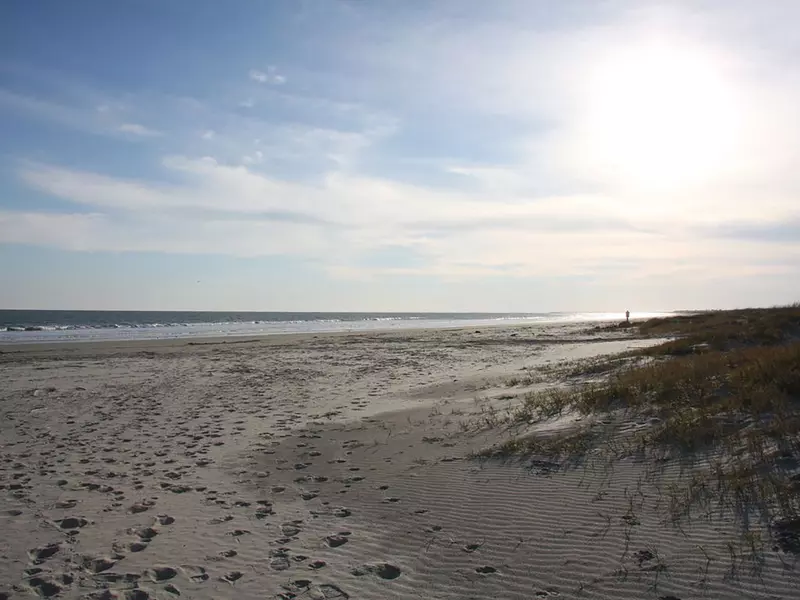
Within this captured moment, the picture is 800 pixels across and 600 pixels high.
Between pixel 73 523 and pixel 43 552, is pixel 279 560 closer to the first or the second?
pixel 43 552

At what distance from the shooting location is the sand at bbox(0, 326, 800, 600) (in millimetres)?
4734

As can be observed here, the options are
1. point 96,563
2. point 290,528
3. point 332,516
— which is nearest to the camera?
point 96,563

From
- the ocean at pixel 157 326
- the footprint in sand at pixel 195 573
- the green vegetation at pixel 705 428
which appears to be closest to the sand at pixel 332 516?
the footprint in sand at pixel 195 573

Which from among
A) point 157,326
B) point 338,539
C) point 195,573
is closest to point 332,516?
point 338,539

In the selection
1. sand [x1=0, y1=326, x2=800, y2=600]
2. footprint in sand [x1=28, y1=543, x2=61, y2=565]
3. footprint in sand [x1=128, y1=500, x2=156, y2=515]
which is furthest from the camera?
footprint in sand [x1=128, y1=500, x2=156, y2=515]

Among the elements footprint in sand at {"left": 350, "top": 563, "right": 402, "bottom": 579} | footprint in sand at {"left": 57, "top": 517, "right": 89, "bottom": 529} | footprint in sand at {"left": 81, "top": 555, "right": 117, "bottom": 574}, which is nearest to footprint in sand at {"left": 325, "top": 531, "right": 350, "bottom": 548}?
footprint in sand at {"left": 350, "top": 563, "right": 402, "bottom": 579}

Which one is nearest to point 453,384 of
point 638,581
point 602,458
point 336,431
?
point 336,431

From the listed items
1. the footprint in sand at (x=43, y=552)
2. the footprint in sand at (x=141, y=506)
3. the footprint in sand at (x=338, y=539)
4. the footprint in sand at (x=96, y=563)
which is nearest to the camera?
the footprint in sand at (x=96, y=563)

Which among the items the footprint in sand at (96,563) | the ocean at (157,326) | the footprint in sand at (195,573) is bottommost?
the footprint in sand at (96,563)

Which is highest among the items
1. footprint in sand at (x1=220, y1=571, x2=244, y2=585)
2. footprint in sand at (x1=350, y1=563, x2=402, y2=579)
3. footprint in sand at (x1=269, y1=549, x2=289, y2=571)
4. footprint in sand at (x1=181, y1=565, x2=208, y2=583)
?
footprint in sand at (x1=350, y1=563, x2=402, y2=579)

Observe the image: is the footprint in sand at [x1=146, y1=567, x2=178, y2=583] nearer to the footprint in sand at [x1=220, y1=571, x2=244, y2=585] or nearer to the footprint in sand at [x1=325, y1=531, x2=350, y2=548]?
the footprint in sand at [x1=220, y1=571, x2=244, y2=585]

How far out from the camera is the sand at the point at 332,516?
186 inches

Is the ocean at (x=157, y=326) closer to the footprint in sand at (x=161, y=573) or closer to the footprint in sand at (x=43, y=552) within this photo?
the footprint in sand at (x=43, y=552)

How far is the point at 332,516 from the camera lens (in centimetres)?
654
